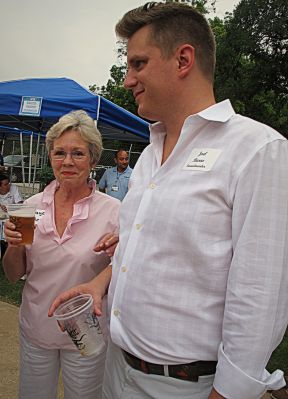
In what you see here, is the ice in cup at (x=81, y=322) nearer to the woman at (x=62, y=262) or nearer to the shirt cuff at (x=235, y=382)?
the woman at (x=62, y=262)

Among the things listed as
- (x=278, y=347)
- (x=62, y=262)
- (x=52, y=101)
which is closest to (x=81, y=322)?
(x=62, y=262)

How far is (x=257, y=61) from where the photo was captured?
2183cm

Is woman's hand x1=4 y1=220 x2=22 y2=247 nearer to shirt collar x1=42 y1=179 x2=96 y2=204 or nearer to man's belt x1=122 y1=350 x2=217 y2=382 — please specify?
shirt collar x1=42 y1=179 x2=96 y2=204

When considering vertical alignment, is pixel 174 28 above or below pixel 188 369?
above

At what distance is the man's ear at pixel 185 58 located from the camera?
1425 millimetres

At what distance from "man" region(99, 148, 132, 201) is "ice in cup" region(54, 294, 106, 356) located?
6.11m

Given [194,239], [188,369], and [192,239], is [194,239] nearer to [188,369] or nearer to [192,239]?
[192,239]

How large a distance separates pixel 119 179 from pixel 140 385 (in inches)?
259

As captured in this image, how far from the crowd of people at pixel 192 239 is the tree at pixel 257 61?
66.5 ft

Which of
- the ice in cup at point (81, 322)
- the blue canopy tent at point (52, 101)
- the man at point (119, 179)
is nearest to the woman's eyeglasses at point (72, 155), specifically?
the ice in cup at point (81, 322)

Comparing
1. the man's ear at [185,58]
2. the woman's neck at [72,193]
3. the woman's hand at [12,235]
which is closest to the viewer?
the man's ear at [185,58]

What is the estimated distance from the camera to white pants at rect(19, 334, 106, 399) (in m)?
2.13

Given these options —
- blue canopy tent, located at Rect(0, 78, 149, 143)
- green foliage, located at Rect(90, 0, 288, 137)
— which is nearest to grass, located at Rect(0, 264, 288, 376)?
blue canopy tent, located at Rect(0, 78, 149, 143)

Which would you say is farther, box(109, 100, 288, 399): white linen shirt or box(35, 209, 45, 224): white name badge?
box(35, 209, 45, 224): white name badge
